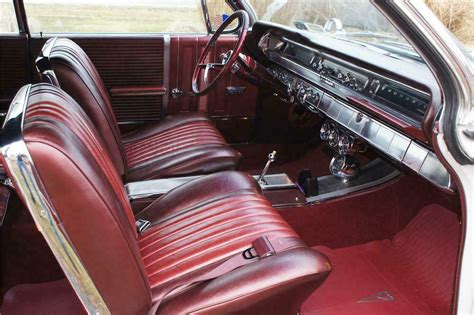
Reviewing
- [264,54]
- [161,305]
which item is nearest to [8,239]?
[161,305]

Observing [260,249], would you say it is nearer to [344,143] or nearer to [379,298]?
[379,298]

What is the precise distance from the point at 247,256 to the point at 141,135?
1.35 m

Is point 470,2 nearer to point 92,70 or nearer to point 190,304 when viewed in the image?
point 190,304

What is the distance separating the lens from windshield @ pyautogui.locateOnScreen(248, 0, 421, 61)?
2.04 m

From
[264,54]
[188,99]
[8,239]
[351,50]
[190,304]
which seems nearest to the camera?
[190,304]

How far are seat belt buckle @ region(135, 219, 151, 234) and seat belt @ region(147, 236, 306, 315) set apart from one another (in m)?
0.38

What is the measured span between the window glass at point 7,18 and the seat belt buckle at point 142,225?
5.59ft

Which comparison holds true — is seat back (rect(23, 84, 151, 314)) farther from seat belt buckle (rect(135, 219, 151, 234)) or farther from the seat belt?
seat belt buckle (rect(135, 219, 151, 234))

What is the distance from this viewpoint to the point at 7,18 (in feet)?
9.06

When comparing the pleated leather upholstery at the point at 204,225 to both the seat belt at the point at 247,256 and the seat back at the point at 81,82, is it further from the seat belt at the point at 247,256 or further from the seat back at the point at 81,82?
the seat back at the point at 81,82

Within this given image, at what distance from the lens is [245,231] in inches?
61.0

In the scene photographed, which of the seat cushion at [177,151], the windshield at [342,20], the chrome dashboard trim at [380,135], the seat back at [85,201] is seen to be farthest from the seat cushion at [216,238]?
the windshield at [342,20]

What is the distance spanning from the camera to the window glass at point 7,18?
2.73 m

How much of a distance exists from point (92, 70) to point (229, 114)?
1.33m
